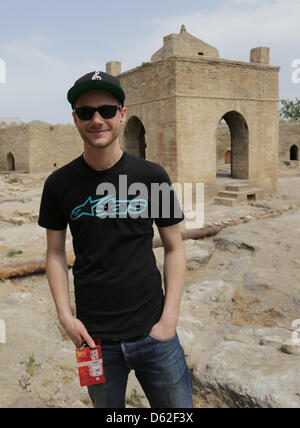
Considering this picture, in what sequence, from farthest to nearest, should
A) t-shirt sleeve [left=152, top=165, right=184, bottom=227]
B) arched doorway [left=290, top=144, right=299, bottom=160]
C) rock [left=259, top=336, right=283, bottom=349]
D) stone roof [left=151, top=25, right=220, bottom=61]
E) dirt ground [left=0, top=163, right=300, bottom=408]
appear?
arched doorway [left=290, top=144, right=299, bottom=160] → stone roof [left=151, top=25, right=220, bottom=61] → rock [left=259, top=336, right=283, bottom=349] → dirt ground [left=0, top=163, right=300, bottom=408] → t-shirt sleeve [left=152, top=165, right=184, bottom=227]

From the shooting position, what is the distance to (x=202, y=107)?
12.1 meters

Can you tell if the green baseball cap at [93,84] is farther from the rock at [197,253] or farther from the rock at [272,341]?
the rock at [197,253]

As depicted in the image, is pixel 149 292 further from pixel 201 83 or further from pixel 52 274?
pixel 201 83

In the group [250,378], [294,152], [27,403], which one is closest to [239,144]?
[250,378]

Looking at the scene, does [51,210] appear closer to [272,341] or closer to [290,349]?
[290,349]

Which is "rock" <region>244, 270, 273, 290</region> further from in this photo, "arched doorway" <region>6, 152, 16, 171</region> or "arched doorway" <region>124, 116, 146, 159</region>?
"arched doorway" <region>6, 152, 16, 171</region>

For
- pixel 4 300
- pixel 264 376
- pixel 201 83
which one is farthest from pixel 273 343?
pixel 201 83

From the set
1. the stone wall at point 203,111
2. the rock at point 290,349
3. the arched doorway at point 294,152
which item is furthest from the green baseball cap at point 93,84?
the arched doorway at point 294,152

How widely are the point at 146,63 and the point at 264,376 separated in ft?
37.2

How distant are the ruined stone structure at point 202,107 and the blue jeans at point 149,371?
33.4 ft

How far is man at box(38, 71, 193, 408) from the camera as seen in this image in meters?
1.84

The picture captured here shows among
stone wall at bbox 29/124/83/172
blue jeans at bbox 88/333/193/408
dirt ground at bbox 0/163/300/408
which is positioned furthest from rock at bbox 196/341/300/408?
stone wall at bbox 29/124/83/172

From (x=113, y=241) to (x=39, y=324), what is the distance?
3375 mm

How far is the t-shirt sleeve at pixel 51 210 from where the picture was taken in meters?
1.99
